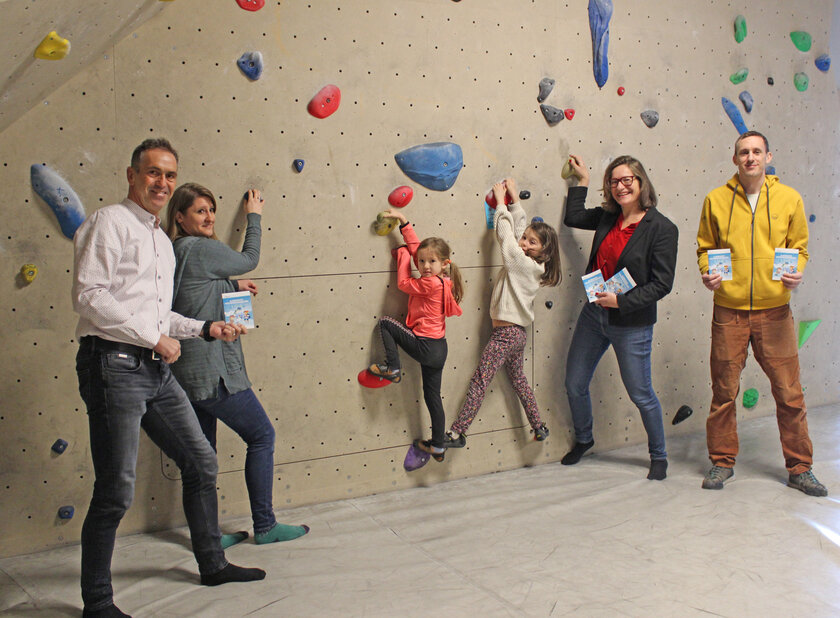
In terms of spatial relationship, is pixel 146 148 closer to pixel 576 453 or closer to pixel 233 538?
pixel 233 538

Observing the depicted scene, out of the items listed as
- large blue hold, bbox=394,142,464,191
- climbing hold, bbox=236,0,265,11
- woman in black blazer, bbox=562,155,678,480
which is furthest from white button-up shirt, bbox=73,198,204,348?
woman in black blazer, bbox=562,155,678,480

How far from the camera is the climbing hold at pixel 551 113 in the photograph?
3471 mm

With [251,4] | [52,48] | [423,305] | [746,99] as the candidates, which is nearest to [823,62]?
[746,99]

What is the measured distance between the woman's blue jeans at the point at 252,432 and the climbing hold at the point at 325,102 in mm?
1165

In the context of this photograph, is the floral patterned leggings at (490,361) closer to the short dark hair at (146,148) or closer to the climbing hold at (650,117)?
the climbing hold at (650,117)

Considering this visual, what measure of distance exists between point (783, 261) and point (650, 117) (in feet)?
3.66

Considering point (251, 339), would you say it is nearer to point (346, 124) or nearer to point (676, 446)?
point (346, 124)

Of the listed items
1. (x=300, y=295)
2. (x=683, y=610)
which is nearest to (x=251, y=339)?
(x=300, y=295)

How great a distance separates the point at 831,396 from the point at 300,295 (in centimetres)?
363

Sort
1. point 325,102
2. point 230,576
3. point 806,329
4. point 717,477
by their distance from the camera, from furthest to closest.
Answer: point 806,329, point 717,477, point 325,102, point 230,576

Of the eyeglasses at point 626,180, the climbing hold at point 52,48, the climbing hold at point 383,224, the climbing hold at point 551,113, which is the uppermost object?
the climbing hold at point 551,113

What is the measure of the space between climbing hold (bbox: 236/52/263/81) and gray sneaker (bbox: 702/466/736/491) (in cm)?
261

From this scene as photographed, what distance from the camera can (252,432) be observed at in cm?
261

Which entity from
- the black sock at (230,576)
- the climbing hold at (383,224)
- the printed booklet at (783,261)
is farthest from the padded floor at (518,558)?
the climbing hold at (383,224)
